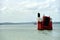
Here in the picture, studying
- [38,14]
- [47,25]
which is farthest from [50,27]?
[38,14]

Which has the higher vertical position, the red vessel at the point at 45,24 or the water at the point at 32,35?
the red vessel at the point at 45,24

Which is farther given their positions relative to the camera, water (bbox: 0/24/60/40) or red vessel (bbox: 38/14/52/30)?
red vessel (bbox: 38/14/52/30)

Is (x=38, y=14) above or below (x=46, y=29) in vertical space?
above

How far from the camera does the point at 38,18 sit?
819 inches

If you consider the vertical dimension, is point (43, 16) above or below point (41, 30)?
above

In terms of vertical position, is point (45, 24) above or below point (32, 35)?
above

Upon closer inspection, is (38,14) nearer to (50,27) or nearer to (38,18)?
(38,18)

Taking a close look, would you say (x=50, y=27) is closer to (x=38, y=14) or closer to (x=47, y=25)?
(x=47, y=25)

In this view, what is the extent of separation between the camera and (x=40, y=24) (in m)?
20.9

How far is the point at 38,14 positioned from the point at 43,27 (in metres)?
1.28

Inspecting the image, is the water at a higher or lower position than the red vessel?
lower

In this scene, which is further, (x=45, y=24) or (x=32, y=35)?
(x=45, y=24)

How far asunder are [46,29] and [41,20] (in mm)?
1015

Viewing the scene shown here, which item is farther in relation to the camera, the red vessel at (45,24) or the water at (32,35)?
the red vessel at (45,24)
